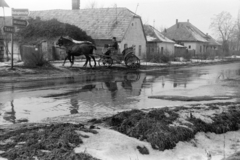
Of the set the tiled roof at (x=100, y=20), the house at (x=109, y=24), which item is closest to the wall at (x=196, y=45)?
the house at (x=109, y=24)

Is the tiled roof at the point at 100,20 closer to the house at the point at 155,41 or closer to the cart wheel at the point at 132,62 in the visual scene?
the house at the point at 155,41

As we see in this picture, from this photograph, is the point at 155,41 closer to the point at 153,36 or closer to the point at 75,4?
the point at 153,36

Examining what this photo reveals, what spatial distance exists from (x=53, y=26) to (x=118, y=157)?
29.3 metres

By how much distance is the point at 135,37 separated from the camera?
4044 cm

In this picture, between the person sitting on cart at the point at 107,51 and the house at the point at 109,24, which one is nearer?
the person sitting on cart at the point at 107,51

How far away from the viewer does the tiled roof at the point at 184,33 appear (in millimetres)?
73625

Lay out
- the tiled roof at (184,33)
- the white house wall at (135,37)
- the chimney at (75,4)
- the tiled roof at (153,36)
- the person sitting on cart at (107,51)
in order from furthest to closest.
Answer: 1. the tiled roof at (184,33)
2. the tiled roof at (153,36)
3. the chimney at (75,4)
4. the white house wall at (135,37)
5. the person sitting on cart at (107,51)

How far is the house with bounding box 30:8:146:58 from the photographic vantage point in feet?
124

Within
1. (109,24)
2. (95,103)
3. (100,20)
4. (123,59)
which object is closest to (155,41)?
(100,20)

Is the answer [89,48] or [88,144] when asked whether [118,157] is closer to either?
[88,144]

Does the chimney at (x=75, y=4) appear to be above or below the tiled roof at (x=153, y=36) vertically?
above

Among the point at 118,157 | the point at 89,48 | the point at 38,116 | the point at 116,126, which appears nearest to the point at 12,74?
the point at 89,48

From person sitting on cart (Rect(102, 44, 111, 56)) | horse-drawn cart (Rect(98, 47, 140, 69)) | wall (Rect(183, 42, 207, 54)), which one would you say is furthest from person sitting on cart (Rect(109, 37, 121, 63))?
wall (Rect(183, 42, 207, 54))

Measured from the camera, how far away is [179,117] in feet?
23.7
